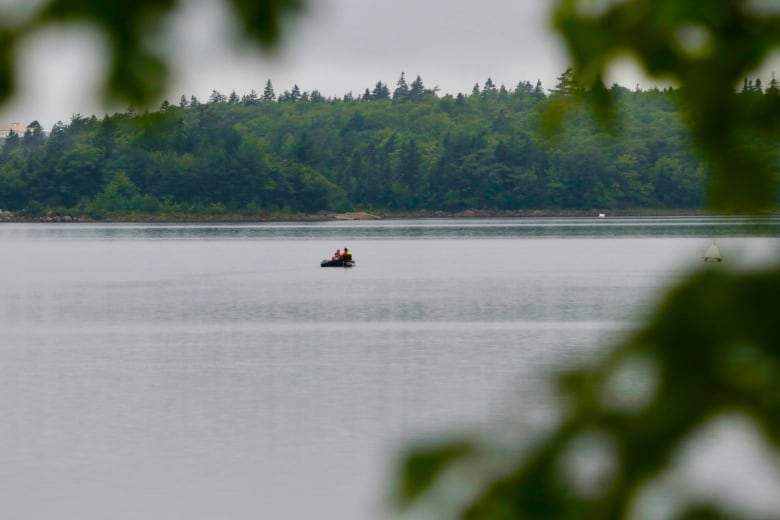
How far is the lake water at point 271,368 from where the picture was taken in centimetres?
1792

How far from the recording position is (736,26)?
2211 mm

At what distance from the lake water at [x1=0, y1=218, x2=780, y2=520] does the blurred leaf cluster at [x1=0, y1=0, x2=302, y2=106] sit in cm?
64

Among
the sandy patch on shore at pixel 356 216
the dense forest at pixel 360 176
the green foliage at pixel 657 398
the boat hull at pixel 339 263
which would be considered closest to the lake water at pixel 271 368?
the green foliage at pixel 657 398

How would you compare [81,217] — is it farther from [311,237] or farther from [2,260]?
[2,260]

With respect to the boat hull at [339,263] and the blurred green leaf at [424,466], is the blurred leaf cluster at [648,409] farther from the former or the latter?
the boat hull at [339,263]

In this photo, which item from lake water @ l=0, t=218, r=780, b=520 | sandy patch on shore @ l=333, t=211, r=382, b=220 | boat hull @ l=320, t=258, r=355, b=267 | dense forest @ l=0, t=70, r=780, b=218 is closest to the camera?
lake water @ l=0, t=218, r=780, b=520

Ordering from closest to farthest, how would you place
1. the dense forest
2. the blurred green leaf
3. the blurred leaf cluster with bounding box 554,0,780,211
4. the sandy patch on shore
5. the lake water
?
the blurred green leaf → the blurred leaf cluster with bounding box 554,0,780,211 → the lake water → the dense forest → the sandy patch on shore

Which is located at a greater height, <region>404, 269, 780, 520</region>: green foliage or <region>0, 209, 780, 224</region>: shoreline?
<region>404, 269, 780, 520</region>: green foliage

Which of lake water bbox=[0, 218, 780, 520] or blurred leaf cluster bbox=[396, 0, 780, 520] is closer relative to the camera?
blurred leaf cluster bbox=[396, 0, 780, 520]

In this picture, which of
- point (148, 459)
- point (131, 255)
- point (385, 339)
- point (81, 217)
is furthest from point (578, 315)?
point (81, 217)

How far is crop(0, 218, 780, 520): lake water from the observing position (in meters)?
17.9

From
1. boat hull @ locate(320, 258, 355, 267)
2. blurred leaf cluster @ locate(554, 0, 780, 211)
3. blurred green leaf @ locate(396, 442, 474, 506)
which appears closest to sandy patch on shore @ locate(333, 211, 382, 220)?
boat hull @ locate(320, 258, 355, 267)

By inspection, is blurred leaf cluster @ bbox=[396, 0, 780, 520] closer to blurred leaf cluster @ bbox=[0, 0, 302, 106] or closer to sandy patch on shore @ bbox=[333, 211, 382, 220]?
blurred leaf cluster @ bbox=[0, 0, 302, 106]

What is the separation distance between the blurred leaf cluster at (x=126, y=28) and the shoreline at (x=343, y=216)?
17645 cm
